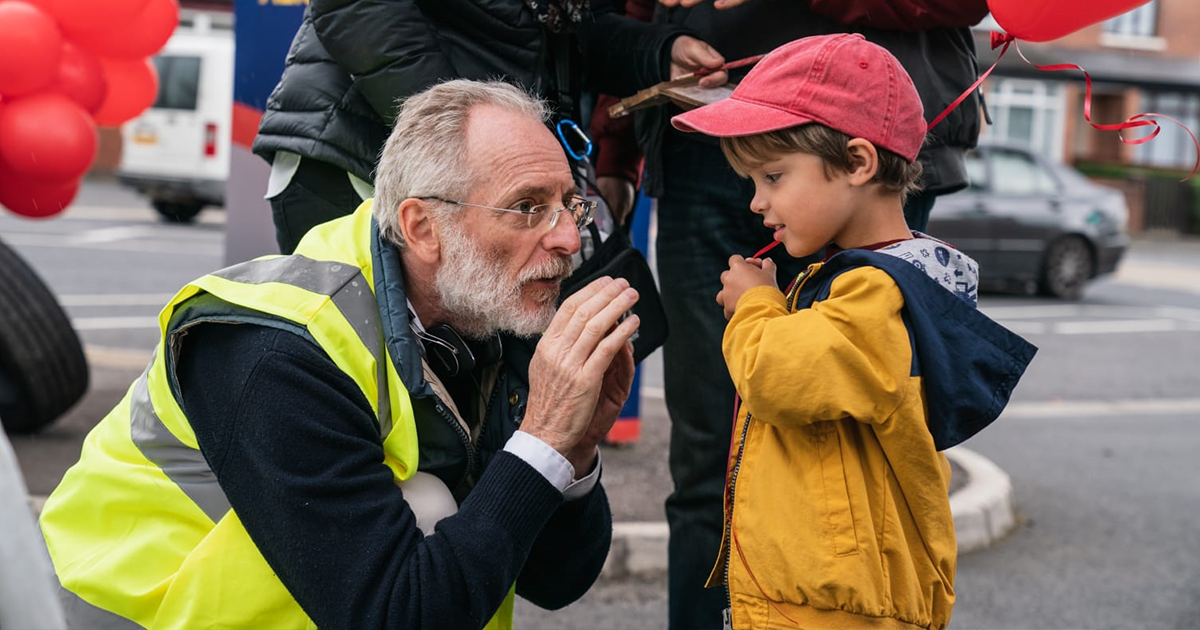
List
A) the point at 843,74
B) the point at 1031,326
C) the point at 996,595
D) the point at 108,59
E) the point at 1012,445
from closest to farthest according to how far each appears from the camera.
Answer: the point at 843,74
the point at 996,595
the point at 108,59
the point at 1012,445
the point at 1031,326

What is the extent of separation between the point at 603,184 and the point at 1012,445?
4037mm

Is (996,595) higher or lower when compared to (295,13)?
lower

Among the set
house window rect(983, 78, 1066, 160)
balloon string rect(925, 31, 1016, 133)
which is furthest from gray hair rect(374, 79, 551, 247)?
house window rect(983, 78, 1066, 160)

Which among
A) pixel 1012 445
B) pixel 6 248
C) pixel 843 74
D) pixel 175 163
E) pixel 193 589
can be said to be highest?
pixel 843 74

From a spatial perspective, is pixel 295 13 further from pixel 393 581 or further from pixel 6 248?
pixel 393 581

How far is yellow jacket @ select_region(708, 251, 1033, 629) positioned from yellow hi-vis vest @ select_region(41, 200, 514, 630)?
57 cm

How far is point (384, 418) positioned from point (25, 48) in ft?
11.7

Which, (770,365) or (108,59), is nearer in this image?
(770,365)

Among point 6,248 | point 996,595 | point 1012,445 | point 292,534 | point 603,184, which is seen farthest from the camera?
point 1012,445

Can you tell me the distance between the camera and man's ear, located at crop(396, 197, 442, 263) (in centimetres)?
224

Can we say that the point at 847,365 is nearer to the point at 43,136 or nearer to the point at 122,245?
the point at 43,136

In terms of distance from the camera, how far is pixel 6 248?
17.4 feet

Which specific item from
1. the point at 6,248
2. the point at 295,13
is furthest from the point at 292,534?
the point at 6,248

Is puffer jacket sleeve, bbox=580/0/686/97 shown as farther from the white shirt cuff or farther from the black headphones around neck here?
the white shirt cuff
